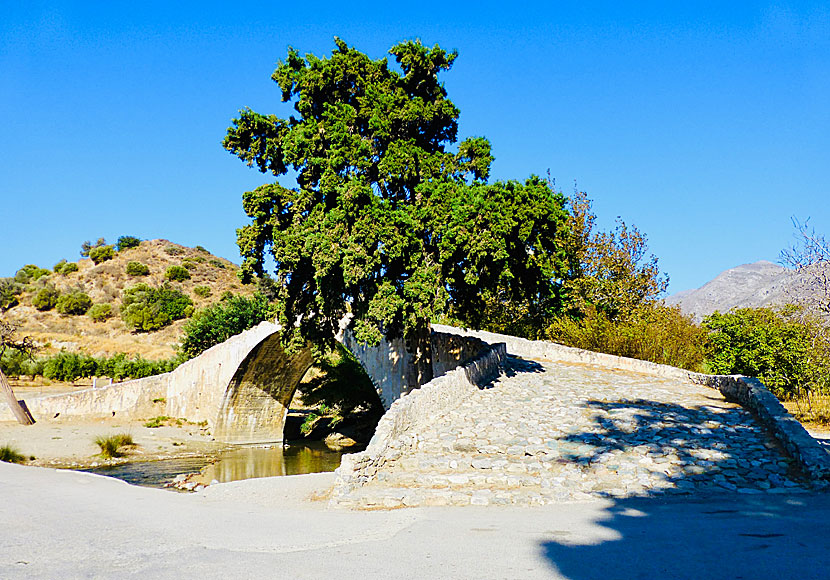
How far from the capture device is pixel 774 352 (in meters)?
23.2

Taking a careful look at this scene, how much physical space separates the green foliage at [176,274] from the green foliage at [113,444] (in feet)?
171

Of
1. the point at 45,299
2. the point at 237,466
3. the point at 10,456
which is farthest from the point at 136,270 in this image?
the point at 10,456

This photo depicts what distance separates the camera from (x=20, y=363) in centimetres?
4288

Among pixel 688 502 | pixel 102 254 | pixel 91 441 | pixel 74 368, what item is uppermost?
pixel 102 254

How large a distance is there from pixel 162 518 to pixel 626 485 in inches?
280

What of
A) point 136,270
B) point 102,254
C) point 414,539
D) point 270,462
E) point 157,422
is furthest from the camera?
point 102,254

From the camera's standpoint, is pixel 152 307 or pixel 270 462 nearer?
pixel 270 462

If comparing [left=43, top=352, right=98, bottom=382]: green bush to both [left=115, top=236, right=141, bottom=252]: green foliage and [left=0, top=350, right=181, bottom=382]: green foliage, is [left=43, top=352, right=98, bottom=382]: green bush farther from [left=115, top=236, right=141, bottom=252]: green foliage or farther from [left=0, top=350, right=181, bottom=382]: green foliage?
[left=115, top=236, right=141, bottom=252]: green foliage

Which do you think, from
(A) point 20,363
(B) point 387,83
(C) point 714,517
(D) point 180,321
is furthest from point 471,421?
(D) point 180,321

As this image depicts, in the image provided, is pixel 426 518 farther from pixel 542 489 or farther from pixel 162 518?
pixel 162 518

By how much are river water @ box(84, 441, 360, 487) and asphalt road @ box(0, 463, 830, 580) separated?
38.9 ft

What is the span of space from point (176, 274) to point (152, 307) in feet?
36.9

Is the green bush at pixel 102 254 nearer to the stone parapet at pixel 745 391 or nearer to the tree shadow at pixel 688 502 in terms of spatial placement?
the stone parapet at pixel 745 391

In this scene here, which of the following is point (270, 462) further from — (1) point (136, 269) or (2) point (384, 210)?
(1) point (136, 269)
